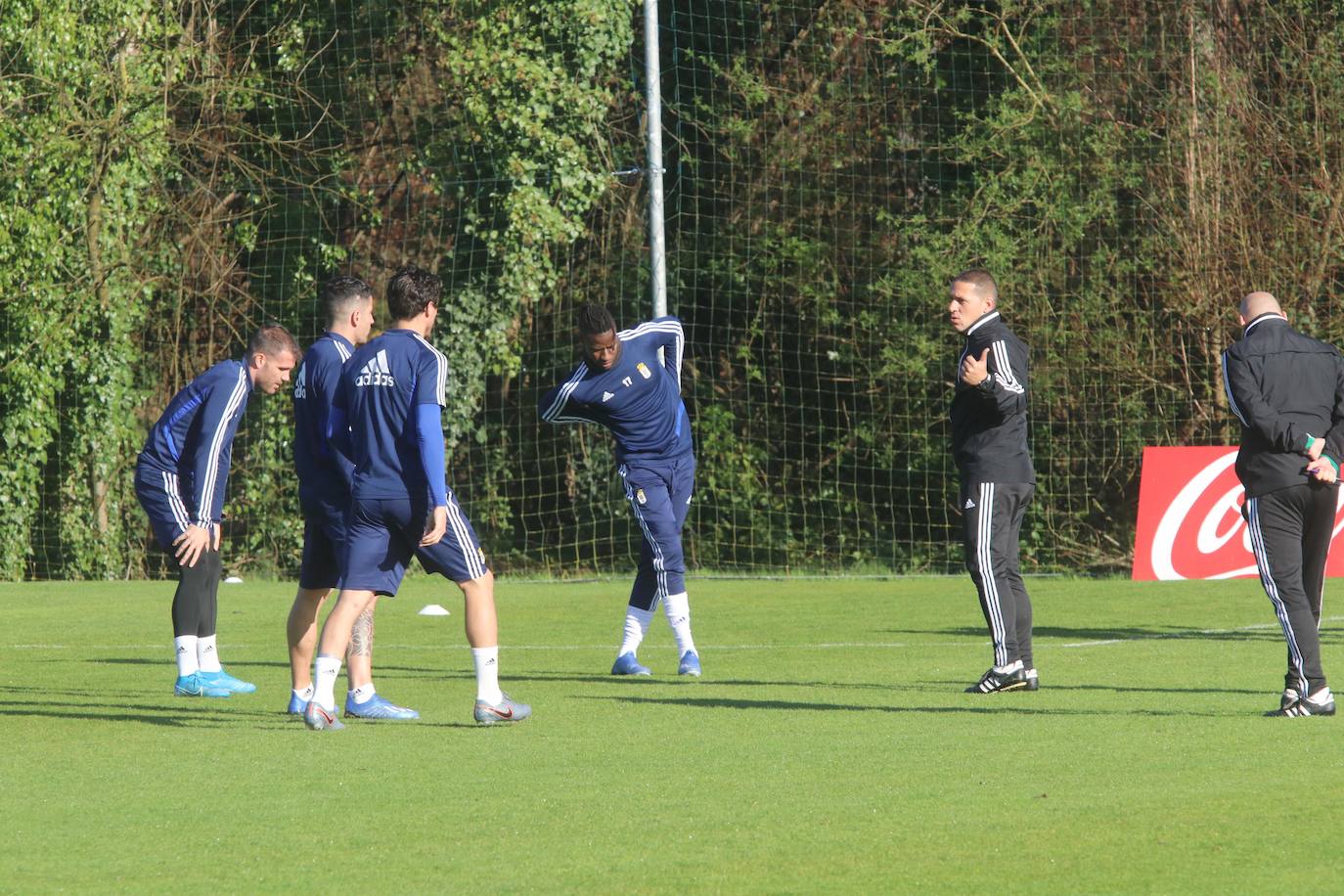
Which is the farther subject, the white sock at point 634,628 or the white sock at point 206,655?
the white sock at point 634,628

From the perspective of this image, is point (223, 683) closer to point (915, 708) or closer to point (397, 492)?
point (397, 492)

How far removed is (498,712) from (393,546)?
0.85 meters

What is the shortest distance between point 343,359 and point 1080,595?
30.2 ft

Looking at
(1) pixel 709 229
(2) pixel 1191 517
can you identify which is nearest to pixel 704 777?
(2) pixel 1191 517

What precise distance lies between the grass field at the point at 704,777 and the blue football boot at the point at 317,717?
6cm

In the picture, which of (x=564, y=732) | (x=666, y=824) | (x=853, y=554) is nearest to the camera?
(x=666, y=824)

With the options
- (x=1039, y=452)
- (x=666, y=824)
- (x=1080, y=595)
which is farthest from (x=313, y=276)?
(x=666, y=824)

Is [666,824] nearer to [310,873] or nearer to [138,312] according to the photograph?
[310,873]

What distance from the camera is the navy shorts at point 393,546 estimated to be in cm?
778

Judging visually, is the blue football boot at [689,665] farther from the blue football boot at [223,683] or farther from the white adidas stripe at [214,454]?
the white adidas stripe at [214,454]

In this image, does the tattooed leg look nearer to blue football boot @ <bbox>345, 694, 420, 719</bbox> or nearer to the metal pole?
blue football boot @ <bbox>345, 694, 420, 719</bbox>

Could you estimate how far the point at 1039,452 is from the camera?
21.0 meters

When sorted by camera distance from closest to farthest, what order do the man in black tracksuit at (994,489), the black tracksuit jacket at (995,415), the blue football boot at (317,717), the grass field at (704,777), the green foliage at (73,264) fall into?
the grass field at (704,777) → the blue football boot at (317,717) → the black tracksuit jacket at (995,415) → the man in black tracksuit at (994,489) → the green foliage at (73,264)

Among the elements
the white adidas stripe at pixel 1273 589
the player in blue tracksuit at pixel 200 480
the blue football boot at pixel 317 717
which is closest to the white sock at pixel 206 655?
the player in blue tracksuit at pixel 200 480
